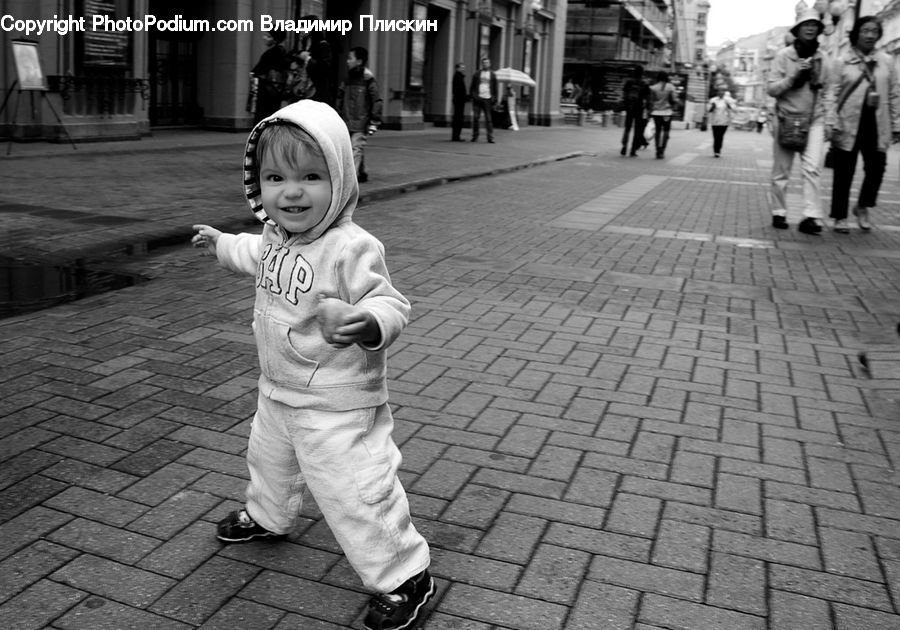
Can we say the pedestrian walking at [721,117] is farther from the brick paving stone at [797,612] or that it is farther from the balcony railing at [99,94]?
the brick paving stone at [797,612]

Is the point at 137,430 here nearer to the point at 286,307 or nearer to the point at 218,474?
the point at 218,474

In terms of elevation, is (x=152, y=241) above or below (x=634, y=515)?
above

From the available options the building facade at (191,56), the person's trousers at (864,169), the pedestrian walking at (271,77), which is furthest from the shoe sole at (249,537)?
the building facade at (191,56)

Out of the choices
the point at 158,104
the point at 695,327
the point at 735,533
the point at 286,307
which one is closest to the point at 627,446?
the point at 735,533

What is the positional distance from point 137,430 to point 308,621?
157 cm

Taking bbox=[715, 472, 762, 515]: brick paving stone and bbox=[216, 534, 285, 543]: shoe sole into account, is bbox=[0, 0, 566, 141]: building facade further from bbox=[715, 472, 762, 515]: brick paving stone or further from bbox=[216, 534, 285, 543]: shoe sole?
bbox=[216, 534, 285, 543]: shoe sole

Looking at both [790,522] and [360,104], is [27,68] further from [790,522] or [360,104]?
[790,522]

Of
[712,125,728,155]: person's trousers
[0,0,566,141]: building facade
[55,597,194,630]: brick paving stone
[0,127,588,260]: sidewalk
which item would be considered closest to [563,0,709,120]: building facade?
[0,0,566,141]: building facade

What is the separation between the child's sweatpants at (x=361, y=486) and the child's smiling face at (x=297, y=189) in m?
0.49

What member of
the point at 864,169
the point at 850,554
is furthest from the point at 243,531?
the point at 864,169

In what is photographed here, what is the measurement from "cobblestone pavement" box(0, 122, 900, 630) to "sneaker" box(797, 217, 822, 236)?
2094mm

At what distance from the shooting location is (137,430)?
12.4ft

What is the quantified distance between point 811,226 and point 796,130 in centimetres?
99

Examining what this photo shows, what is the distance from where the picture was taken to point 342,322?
215cm
